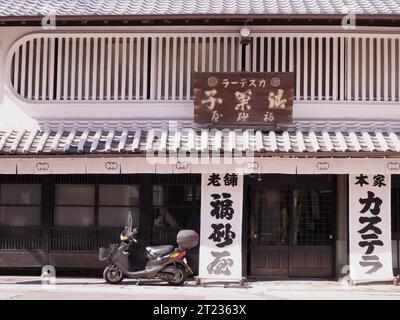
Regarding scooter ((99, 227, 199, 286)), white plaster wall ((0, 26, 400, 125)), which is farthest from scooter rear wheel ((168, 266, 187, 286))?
white plaster wall ((0, 26, 400, 125))

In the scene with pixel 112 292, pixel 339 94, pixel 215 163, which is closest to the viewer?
pixel 112 292

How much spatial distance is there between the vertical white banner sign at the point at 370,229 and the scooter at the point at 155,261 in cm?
393

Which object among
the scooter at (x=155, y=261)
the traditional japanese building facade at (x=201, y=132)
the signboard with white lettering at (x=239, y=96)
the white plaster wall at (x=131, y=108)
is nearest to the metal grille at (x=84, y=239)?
the traditional japanese building facade at (x=201, y=132)

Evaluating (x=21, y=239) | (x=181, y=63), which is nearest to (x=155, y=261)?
(x=21, y=239)

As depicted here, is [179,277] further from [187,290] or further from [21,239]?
[21,239]

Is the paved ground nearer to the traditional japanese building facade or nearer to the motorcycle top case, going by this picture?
the traditional japanese building facade

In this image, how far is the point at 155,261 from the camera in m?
15.0

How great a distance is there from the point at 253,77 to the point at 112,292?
20.8 feet

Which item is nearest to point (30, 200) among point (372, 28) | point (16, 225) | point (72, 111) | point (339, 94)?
point (16, 225)

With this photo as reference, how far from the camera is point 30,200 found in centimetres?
1681

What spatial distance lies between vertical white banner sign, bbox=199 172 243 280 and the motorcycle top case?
0.29 meters

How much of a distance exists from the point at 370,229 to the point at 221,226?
145 inches

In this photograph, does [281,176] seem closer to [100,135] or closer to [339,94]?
[339,94]

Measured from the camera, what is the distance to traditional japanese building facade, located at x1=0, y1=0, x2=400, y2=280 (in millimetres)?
15164
